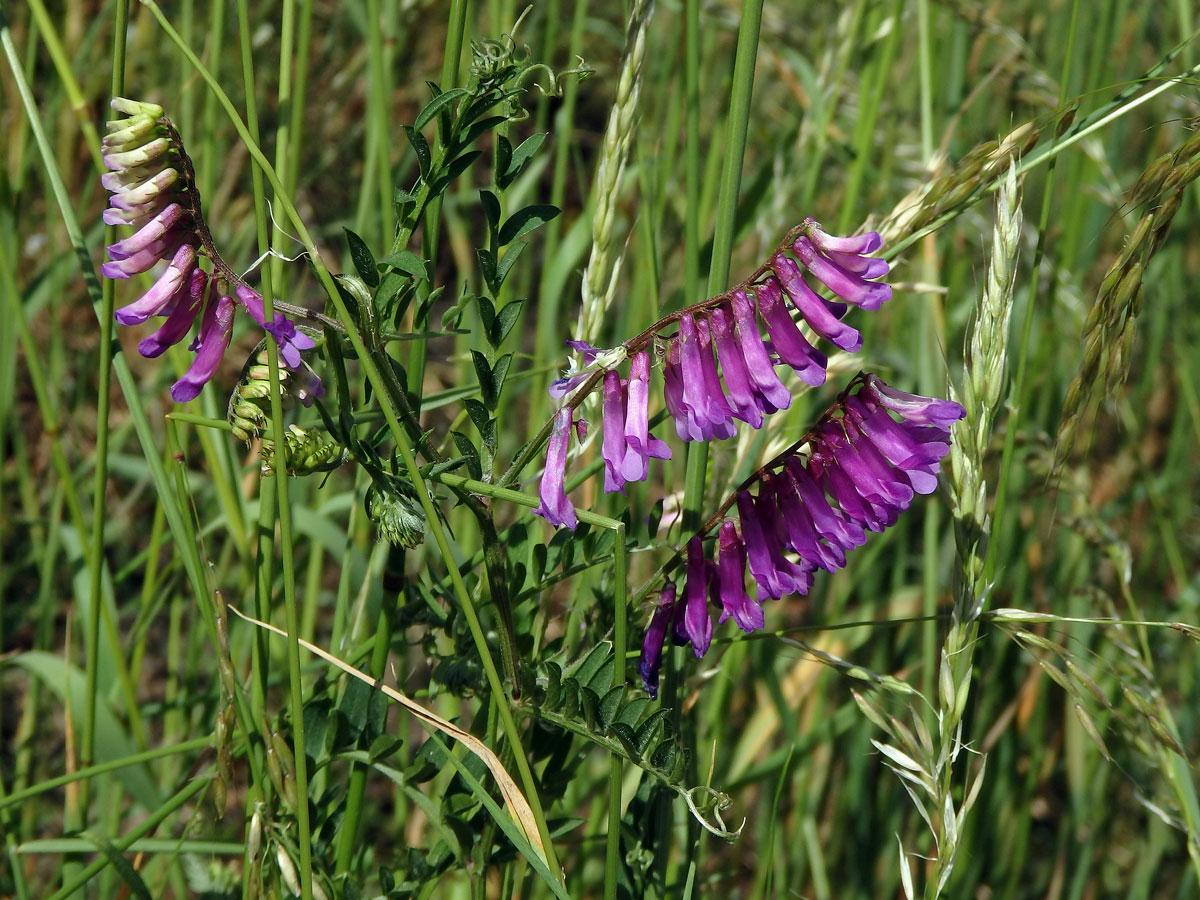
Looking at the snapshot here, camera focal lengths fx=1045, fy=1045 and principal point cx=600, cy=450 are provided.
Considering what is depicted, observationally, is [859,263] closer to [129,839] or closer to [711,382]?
[711,382]

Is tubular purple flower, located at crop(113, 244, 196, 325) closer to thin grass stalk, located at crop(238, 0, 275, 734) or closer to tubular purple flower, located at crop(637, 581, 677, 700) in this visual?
thin grass stalk, located at crop(238, 0, 275, 734)

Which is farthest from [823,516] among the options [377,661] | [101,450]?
[101,450]

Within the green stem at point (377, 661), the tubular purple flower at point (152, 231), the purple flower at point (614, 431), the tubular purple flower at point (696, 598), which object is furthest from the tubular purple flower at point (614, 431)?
the tubular purple flower at point (152, 231)

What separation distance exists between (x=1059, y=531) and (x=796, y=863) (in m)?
0.86

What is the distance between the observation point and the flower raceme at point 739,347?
731 mm

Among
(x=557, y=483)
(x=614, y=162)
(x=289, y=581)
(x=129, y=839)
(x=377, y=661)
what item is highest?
(x=614, y=162)

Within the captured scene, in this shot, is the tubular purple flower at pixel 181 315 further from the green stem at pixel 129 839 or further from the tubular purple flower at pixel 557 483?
the green stem at pixel 129 839

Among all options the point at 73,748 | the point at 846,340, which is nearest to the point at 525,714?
the point at 846,340

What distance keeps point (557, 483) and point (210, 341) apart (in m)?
0.27

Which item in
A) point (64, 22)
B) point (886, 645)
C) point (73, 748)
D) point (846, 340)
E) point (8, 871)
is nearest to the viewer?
point (846, 340)

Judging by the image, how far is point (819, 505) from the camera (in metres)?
0.82

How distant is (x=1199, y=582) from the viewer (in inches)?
71.3

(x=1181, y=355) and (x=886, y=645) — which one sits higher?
(x=1181, y=355)

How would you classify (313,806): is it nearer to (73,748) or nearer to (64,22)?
(73,748)
